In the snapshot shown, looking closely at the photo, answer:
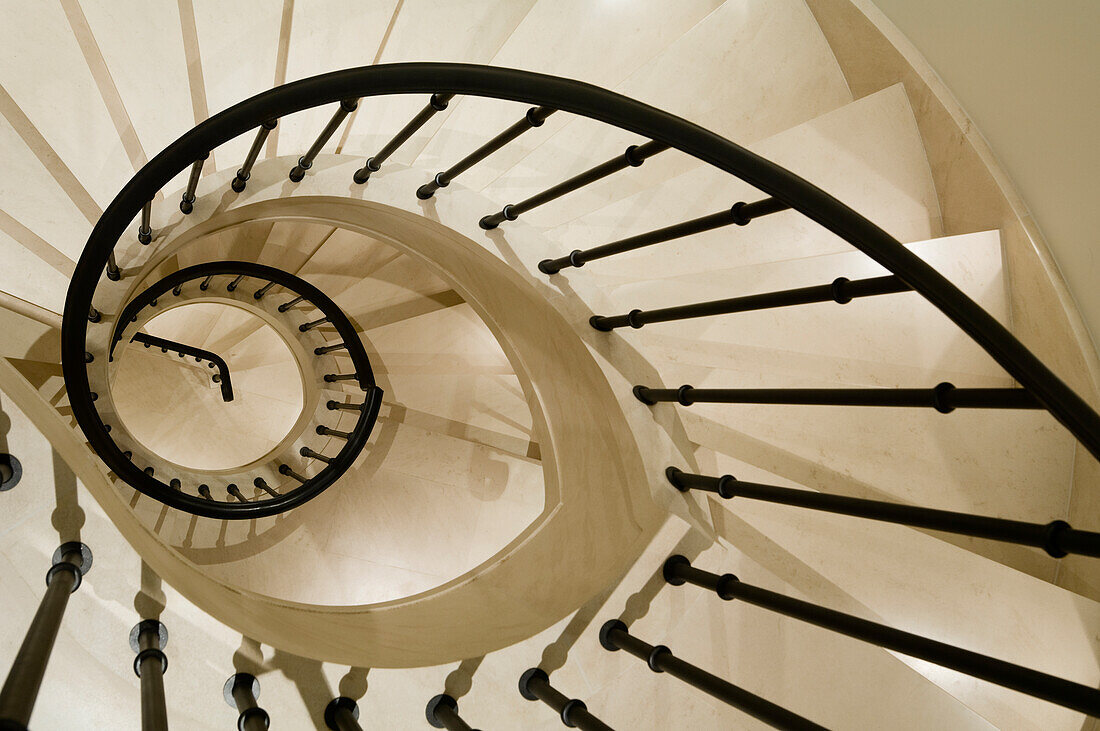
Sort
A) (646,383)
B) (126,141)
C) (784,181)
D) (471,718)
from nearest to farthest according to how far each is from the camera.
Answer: (784,181), (471,718), (646,383), (126,141)

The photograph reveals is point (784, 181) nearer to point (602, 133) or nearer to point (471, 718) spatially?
point (471, 718)

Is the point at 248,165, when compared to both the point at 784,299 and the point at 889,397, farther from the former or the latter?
the point at 889,397

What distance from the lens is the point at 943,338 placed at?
216 centimetres

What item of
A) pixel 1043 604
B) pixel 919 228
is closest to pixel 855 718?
pixel 1043 604

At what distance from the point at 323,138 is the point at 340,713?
1416 millimetres

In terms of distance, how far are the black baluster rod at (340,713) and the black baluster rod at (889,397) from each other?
3.42 ft

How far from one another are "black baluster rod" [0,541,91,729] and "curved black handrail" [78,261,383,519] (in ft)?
9.74

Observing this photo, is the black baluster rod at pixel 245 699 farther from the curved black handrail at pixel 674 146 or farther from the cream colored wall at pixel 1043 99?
the cream colored wall at pixel 1043 99

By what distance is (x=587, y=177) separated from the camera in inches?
62.6

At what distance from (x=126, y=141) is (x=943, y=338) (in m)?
2.95

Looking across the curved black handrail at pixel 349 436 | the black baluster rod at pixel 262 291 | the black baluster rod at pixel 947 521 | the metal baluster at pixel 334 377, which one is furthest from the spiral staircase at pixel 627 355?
the black baluster rod at pixel 262 291

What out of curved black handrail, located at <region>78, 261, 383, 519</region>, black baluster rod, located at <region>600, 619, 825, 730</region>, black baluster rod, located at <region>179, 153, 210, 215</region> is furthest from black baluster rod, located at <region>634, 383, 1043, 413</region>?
curved black handrail, located at <region>78, 261, 383, 519</region>

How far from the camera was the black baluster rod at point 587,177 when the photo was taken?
1.43m

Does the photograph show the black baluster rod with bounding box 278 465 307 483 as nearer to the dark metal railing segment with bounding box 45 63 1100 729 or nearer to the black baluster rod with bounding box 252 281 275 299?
the black baluster rod with bounding box 252 281 275 299
